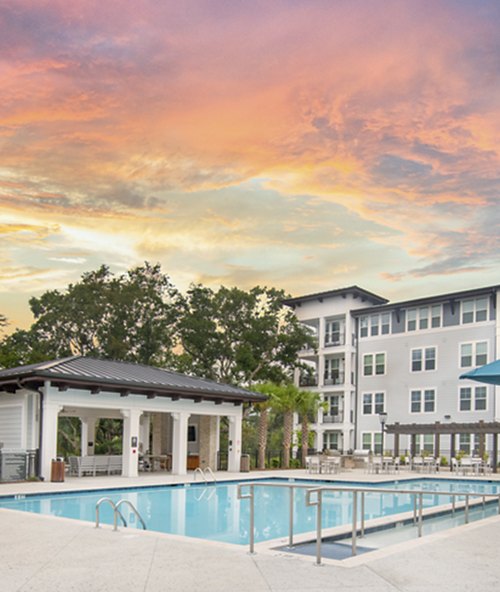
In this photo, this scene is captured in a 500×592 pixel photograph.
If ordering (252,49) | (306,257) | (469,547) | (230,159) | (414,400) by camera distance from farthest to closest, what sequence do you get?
1. (414,400)
2. (306,257)
3. (230,159)
4. (252,49)
5. (469,547)

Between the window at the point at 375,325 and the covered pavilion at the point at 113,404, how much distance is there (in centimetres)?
1753

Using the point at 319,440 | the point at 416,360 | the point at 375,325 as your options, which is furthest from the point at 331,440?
the point at 416,360

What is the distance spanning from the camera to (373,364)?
47.1 metres

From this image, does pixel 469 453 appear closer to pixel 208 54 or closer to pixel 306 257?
pixel 306 257

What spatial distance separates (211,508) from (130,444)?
865 cm

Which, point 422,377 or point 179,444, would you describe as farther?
point 422,377

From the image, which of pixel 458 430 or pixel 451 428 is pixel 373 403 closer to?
pixel 451 428

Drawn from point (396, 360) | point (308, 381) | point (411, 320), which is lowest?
point (308, 381)

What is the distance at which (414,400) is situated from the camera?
44812 mm

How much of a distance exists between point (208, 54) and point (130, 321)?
2833 cm

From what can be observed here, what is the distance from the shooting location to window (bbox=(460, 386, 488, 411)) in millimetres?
41312

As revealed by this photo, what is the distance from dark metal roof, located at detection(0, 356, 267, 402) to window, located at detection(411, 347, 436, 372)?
16.0 meters

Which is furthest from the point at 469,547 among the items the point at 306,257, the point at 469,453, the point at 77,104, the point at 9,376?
the point at 469,453

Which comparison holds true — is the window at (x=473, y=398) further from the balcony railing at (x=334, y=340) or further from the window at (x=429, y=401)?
the balcony railing at (x=334, y=340)
